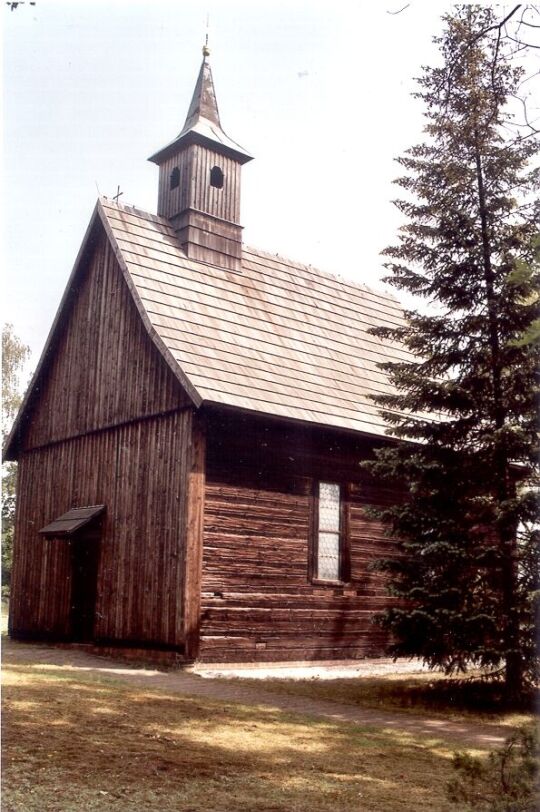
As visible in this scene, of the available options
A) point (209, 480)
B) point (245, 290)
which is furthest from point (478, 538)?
point (245, 290)

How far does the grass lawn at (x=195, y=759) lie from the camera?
20.4 feet

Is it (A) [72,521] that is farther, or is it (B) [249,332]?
(B) [249,332]

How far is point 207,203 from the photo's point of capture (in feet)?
64.2

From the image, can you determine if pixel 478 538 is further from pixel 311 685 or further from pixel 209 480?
pixel 209 480

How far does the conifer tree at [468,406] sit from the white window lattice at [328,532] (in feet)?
14.7

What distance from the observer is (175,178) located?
20.1 meters

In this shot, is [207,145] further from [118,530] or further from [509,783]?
[509,783]

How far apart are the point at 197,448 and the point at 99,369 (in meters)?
4.03

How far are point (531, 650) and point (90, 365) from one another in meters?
11.2

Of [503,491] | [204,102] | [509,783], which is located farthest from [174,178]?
[509,783]

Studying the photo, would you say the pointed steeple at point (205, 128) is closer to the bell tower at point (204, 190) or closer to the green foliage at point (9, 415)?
the bell tower at point (204, 190)

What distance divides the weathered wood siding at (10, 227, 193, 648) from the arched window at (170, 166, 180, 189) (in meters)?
2.30

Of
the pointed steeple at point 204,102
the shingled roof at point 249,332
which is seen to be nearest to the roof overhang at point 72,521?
the shingled roof at point 249,332

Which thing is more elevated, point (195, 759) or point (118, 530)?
point (118, 530)
